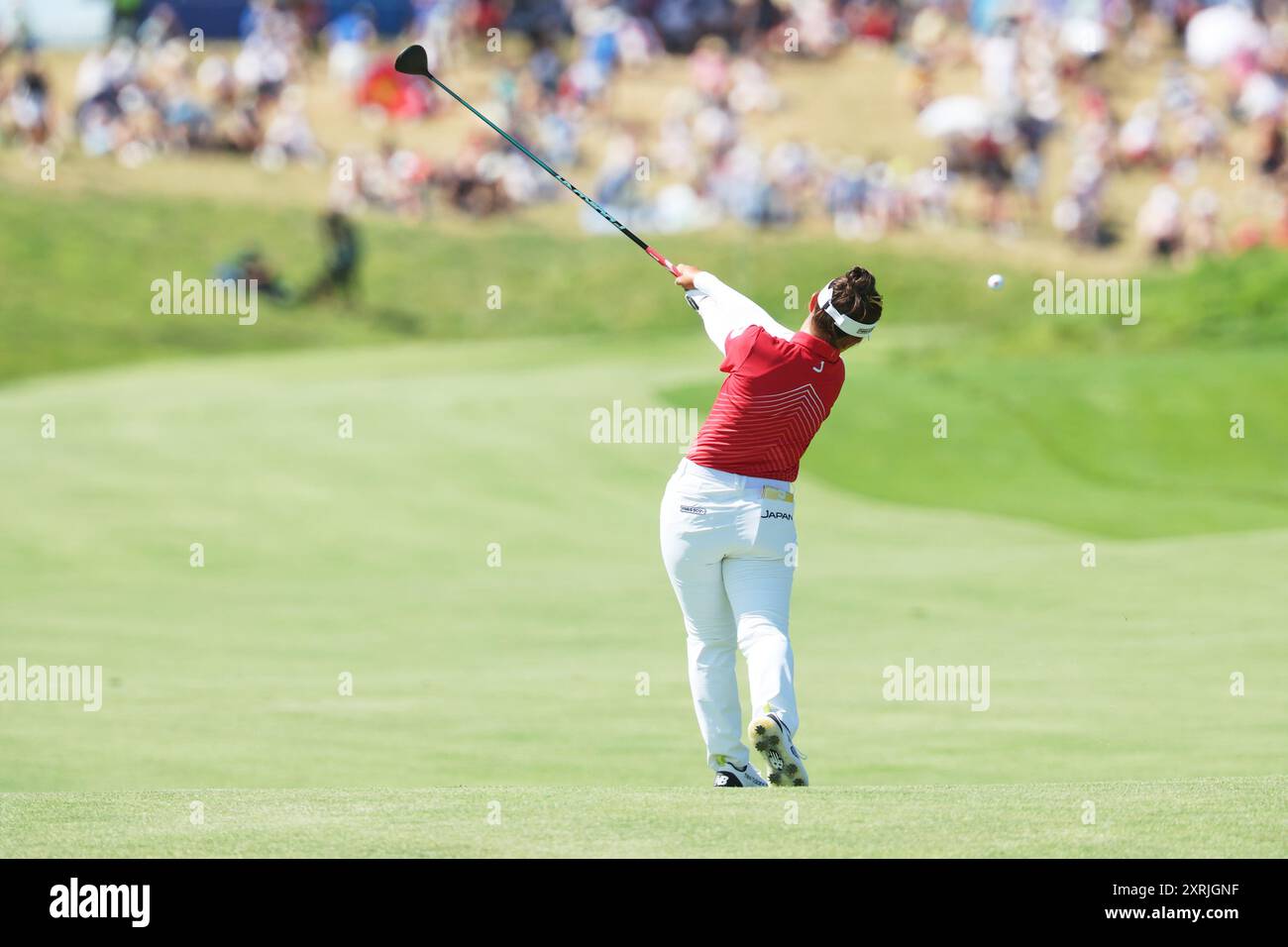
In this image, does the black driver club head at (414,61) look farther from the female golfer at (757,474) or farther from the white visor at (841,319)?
the white visor at (841,319)

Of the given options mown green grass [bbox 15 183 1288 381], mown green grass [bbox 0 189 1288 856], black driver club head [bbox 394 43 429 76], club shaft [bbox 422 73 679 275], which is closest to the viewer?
mown green grass [bbox 0 189 1288 856]

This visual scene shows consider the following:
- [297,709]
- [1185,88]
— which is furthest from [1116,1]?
[297,709]

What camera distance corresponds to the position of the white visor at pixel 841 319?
7.75m

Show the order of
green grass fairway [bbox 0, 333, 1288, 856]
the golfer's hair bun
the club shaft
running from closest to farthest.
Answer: green grass fairway [bbox 0, 333, 1288, 856] → the golfer's hair bun → the club shaft

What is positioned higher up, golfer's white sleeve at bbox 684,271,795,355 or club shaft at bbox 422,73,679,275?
club shaft at bbox 422,73,679,275

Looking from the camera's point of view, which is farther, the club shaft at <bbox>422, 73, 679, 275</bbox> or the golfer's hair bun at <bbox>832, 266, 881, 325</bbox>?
Result: the club shaft at <bbox>422, 73, 679, 275</bbox>

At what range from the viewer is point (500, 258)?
35094 millimetres

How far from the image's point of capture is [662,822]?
6.61 meters

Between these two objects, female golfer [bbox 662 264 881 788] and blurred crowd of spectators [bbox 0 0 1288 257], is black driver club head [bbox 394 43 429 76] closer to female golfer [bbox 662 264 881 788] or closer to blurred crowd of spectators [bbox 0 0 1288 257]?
female golfer [bbox 662 264 881 788]

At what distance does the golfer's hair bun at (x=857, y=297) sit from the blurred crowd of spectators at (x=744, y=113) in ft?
87.6

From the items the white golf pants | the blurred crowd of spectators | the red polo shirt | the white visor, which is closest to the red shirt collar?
the red polo shirt

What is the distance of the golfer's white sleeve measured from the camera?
789 centimetres

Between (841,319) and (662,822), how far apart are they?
2200 mm

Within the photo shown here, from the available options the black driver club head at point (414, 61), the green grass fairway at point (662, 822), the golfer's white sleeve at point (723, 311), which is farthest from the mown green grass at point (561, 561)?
the black driver club head at point (414, 61)
